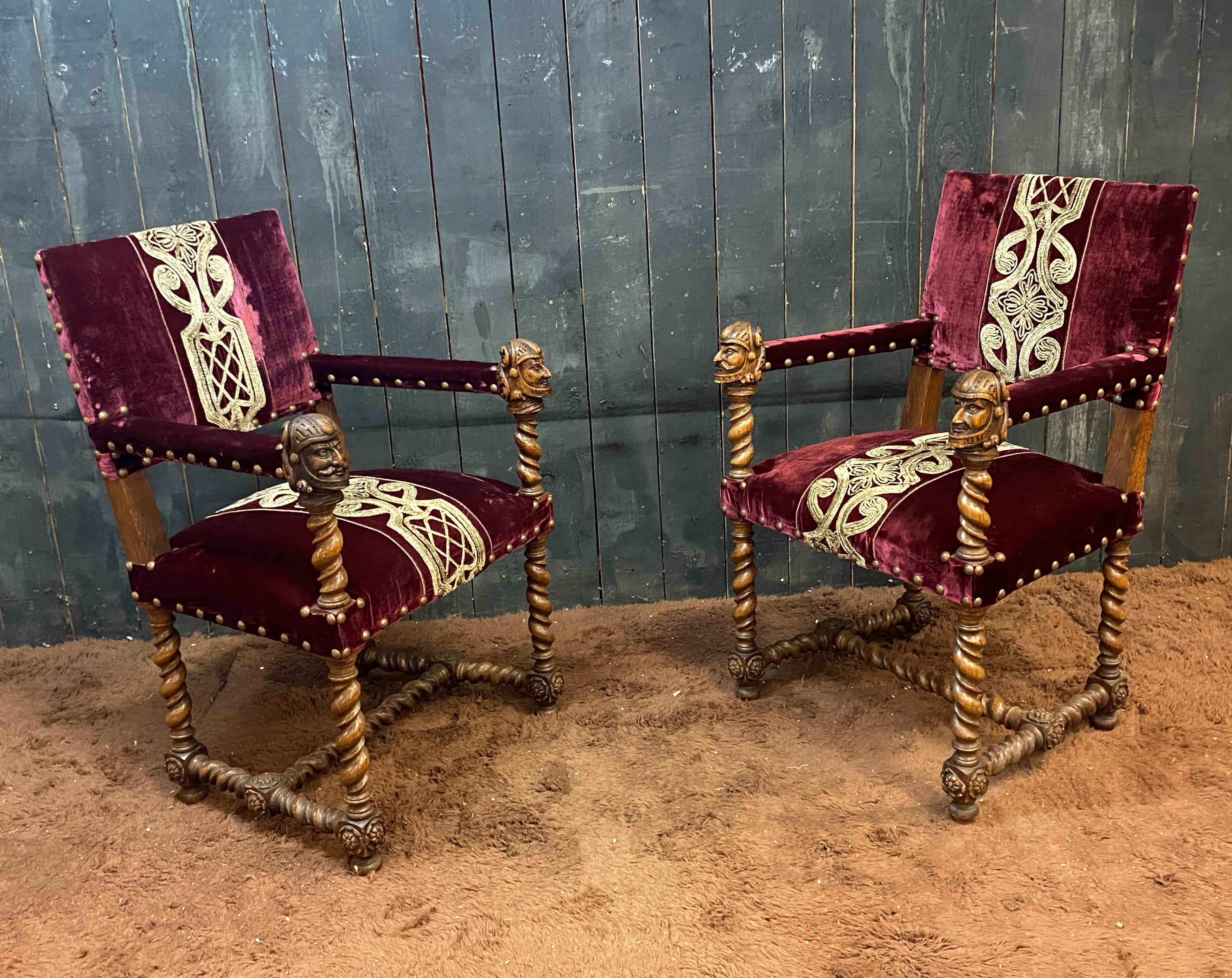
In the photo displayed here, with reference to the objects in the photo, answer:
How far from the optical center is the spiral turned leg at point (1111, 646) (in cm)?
216

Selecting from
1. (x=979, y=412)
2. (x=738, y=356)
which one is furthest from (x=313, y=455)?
(x=979, y=412)

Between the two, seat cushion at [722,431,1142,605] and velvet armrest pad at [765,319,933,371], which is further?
velvet armrest pad at [765,319,933,371]

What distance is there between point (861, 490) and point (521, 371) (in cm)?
67

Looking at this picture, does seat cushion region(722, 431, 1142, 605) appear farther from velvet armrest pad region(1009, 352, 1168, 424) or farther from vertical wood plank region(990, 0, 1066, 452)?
vertical wood plank region(990, 0, 1066, 452)

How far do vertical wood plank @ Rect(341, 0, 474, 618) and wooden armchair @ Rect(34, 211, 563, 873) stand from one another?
0.35 meters

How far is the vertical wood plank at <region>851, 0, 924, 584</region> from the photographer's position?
8.32 ft

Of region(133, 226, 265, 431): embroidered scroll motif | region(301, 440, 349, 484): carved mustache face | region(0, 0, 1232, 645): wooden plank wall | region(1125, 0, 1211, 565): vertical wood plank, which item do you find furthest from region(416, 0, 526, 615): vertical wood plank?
region(1125, 0, 1211, 565): vertical wood plank

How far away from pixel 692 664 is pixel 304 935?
3.56ft

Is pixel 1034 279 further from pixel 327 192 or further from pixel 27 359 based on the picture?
pixel 27 359

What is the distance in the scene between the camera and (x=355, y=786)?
1.89 m

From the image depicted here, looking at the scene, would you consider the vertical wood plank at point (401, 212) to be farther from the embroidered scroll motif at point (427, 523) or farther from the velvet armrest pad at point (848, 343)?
the velvet armrest pad at point (848, 343)

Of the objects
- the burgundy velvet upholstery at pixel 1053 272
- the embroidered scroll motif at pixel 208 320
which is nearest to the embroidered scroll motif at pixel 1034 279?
the burgundy velvet upholstery at pixel 1053 272

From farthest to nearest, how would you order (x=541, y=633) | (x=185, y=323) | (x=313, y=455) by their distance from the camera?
(x=541, y=633) < (x=185, y=323) < (x=313, y=455)

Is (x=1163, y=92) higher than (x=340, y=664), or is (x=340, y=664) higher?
(x=1163, y=92)
